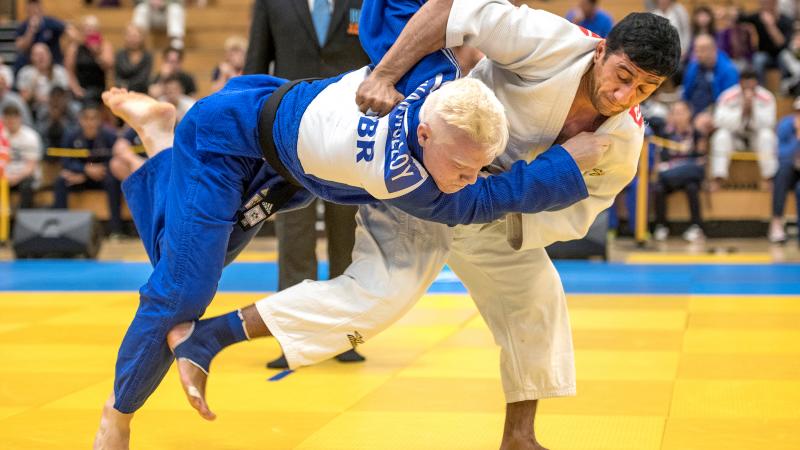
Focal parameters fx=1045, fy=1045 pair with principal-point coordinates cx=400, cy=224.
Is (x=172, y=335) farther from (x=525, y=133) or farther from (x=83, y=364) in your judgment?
(x=83, y=364)

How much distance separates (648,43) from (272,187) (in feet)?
4.31

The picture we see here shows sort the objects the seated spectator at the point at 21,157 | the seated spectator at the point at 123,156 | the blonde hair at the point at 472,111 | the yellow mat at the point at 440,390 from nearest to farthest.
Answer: the blonde hair at the point at 472,111, the yellow mat at the point at 440,390, the seated spectator at the point at 123,156, the seated spectator at the point at 21,157

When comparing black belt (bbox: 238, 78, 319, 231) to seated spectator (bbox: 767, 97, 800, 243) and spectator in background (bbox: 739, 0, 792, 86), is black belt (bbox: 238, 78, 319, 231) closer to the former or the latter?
seated spectator (bbox: 767, 97, 800, 243)

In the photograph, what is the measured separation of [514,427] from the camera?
369cm

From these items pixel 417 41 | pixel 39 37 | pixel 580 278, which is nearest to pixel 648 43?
pixel 417 41

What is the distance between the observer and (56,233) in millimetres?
11023

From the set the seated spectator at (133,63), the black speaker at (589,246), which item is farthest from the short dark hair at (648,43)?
the seated spectator at (133,63)

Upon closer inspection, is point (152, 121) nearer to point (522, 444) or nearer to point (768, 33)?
point (522, 444)

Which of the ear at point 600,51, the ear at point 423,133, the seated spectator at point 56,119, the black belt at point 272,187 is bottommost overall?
the seated spectator at point 56,119

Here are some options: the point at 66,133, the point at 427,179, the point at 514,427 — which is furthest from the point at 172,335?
the point at 66,133

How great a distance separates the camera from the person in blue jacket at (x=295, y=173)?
298 cm

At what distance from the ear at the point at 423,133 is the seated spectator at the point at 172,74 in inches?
424

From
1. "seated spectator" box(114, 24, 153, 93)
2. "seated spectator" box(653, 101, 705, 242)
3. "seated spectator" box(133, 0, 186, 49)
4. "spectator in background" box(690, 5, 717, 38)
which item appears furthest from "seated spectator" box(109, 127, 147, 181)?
"spectator in background" box(690, 5, 717, 38)

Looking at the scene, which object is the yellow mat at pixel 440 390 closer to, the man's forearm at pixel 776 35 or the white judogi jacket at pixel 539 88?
the white judogi jacket at pixel 539 88
